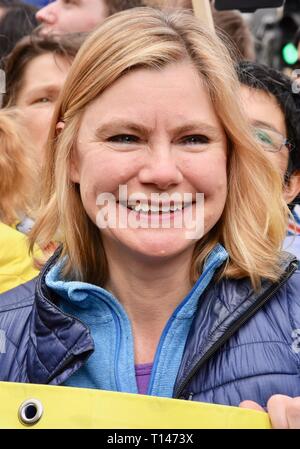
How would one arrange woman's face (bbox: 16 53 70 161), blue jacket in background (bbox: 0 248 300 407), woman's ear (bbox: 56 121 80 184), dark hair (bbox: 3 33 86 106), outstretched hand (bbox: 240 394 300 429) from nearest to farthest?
1. outstretched hand (bbox: 240 394 300 429)
2. blue jacket in background (bbox: 0 248 300 407)
3. woman's ear (bbox: 56 121 80 184)
4. woman's face (bbox: 16 53 70 161)
5. dark hair (bbox: 3 33 86 106)

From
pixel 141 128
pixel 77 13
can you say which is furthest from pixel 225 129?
pixel 77 13

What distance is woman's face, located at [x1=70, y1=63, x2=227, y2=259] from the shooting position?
1.61 meters

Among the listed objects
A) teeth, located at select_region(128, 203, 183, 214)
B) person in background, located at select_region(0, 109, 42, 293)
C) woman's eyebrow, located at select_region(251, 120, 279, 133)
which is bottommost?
person in background, located at select_region(0, 109, 42, 293)

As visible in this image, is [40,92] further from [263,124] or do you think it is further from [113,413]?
[113,413]

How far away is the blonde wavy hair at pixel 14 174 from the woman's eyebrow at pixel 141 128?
1.12 m

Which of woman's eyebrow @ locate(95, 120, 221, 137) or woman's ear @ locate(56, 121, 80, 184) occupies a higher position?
woman's eyebrow @ locate(95, 120, 221, 137)

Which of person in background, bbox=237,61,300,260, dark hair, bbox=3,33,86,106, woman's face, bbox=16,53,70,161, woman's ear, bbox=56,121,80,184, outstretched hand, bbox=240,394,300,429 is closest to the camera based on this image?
outstretched hand, bbox=240,394,300,429

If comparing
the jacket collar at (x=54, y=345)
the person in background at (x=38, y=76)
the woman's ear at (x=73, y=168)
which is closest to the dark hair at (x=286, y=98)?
the person in background at (x=38, y=76)

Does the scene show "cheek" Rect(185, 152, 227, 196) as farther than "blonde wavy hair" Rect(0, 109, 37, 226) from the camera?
No

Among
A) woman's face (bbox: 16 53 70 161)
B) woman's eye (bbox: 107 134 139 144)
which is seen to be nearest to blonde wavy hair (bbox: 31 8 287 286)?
woman's eye (bbox: 107 134 139 144)

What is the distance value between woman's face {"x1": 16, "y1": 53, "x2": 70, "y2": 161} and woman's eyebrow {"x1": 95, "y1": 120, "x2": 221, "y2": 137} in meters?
1.38

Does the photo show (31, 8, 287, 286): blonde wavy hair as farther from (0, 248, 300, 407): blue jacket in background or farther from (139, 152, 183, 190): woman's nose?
(139, 152, 183, 190): woman's nose

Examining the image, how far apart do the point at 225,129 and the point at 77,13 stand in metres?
1.86

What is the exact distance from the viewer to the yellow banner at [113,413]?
1454mm
